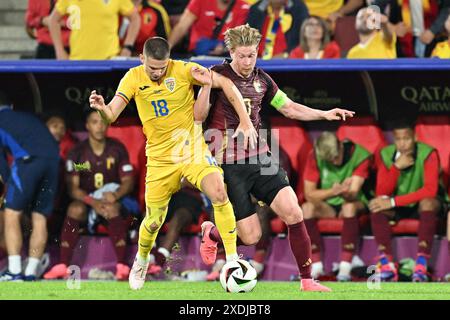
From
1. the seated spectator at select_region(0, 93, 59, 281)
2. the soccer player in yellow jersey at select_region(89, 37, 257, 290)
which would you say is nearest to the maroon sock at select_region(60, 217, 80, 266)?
the seated spectator at select_region(0, 93, 59, 281)

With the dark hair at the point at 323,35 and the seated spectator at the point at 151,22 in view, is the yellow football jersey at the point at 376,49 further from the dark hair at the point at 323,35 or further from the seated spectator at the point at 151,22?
the seated spectator at the point at 151,22

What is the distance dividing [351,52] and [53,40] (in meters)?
2.97

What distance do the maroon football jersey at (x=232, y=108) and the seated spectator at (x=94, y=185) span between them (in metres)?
2.89

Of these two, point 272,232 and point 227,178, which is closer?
point 227,178

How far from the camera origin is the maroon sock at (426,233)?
11.5 metres

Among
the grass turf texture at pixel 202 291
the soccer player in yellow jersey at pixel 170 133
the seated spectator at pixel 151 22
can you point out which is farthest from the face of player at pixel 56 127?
the soccer player in yellow jersey at pixel 170 133

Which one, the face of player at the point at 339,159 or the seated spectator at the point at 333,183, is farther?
the face of player at the point at 339,159

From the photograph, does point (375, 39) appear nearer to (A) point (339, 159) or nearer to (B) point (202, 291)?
(A) point (339, 159)

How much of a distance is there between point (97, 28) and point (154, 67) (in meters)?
3.40

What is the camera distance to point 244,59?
9.04 m

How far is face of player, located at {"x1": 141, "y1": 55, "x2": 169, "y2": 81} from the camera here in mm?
8945

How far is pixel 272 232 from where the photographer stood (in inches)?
474

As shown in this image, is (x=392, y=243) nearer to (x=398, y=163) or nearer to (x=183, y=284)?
(x=398, y=163)
